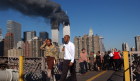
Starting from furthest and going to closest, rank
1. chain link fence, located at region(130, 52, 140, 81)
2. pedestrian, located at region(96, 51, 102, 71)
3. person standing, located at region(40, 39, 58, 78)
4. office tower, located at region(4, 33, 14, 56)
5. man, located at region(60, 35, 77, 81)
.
→ office tower, located at region(4, 33, 14, 56) < pedestrian, located at region(96, 51, 102, 71) < person standing, located at region(40, 39, 58, 78) < chain link fence, located at region(130, 52, 140, 81) < man, located at region(60, 35, 77, 81)

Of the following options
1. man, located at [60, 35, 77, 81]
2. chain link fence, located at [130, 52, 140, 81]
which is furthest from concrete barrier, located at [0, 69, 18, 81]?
chain link fence, located at [130, 52, 140, 81]

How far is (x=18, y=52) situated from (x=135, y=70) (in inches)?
5091

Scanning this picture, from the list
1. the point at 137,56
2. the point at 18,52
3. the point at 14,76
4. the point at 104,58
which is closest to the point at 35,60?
the point at 14,76

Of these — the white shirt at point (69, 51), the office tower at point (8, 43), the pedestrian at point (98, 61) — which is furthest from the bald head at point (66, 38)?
the office tower at point (8, 43)

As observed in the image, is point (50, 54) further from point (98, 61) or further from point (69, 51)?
point (98, 61)

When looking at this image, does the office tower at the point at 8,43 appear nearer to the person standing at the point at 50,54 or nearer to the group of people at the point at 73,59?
the group of people at the point at 73,59

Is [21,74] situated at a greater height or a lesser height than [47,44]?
lesser

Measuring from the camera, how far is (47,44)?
30.6 ft

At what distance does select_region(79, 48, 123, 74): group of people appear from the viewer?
15.5 metres

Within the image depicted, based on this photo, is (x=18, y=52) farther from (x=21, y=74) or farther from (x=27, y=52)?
(x=21, y=74)

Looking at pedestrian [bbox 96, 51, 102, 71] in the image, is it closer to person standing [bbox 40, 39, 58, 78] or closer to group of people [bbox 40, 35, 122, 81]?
group of people [bbox 40, 35, 122, 81]

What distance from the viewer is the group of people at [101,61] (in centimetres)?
1553

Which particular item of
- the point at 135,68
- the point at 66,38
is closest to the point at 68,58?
the point at 66,38

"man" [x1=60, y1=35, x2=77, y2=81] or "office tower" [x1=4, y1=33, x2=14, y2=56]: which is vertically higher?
"office tower" [x1=4, y1=33, x2=14, y2=56]
